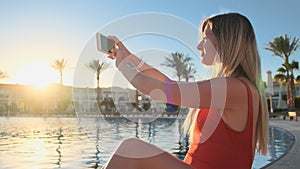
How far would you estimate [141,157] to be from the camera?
4.40 feet

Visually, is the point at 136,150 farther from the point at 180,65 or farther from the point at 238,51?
the point at 180,65

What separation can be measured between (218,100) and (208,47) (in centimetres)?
32

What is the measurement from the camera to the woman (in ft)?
4.16

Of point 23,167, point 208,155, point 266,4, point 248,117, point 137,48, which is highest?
point 266,4

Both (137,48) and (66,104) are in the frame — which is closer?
(137,48)

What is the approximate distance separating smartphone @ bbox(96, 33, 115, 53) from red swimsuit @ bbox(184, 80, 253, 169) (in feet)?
1.63

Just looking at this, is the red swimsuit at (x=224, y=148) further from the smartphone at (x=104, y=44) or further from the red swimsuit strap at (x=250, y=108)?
the smartphone at (x=104, y=44)

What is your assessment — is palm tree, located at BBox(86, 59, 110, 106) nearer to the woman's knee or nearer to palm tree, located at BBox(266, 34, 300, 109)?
the woman's knee

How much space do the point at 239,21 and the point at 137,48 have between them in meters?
0.68

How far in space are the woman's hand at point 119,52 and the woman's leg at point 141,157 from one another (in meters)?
0.33

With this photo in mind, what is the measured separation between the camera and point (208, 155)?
1392 millimetres

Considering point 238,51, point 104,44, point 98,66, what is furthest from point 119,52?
point 98,66

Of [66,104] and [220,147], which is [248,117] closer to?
[220,147]

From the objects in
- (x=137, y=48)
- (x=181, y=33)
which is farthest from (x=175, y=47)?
(x=181, y=33)
